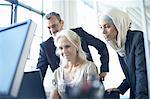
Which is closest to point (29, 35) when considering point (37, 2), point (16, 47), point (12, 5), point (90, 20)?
point (16, 47)

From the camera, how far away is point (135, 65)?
143 cm

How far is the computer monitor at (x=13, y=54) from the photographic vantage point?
0.57 metres

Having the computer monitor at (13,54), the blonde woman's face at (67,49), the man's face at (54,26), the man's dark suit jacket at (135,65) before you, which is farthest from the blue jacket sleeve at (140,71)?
the computer monitor at (13,54)

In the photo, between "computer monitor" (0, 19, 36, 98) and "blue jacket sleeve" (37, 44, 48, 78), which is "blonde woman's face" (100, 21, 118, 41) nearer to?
"blue jacket sleeve" (37, 44, 48, 78)

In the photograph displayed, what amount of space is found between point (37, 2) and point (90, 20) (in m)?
0.75

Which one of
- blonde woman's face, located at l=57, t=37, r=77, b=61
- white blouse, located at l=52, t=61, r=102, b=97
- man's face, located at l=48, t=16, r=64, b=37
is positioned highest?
man's face, located at l=48, t=16, r=64, b=37

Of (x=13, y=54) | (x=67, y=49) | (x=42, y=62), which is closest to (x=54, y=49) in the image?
(x=42, y=62)

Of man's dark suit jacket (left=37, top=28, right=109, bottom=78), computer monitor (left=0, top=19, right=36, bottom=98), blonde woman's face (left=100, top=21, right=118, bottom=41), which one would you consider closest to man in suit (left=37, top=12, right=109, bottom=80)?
man's dark suit jacket (left=37, top=28, right=109, bottom=78)

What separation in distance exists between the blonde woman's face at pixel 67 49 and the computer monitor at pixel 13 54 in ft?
2.23

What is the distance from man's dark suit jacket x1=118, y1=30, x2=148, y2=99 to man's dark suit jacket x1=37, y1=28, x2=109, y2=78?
337mm

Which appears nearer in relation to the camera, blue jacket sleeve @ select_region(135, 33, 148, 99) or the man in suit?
blue jacket sleeve @ select_region(135, 33, 148, 99)

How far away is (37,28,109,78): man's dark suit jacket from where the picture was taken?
1.73 m

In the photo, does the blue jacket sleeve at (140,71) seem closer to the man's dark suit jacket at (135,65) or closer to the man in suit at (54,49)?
the man's dark suit jacket at (135,65)

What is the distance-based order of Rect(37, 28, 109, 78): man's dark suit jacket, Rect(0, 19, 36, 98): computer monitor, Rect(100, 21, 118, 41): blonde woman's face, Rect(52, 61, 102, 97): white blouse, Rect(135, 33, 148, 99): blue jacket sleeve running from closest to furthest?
Rect(0, 19, 36, 98): computer monitor → Rect(52, 61, 102, 97): white blouse → Rect(135, 33, 148, 99): blue jacket sleeve → Rect(100, 21, 118, 41): blonde woman's face → Rect(37, 28, 109, 78): man's dark suit jacket
